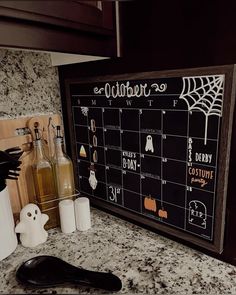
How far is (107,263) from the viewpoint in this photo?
0.64m

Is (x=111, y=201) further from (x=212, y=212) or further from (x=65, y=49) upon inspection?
(x=65, y=49)

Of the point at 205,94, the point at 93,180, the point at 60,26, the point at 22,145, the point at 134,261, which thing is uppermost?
the point at 60,26

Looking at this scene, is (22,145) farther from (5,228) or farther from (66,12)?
(66,12)

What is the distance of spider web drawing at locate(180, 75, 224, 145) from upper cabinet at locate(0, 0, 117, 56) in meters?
0.24

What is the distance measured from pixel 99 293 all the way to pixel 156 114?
45 cm

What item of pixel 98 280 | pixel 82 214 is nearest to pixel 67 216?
pixel 82 214

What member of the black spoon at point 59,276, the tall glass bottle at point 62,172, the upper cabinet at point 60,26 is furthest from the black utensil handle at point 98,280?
the upper cabinet at point 60,26

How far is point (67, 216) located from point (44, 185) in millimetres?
130

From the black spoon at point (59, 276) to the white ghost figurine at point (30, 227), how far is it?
8cm

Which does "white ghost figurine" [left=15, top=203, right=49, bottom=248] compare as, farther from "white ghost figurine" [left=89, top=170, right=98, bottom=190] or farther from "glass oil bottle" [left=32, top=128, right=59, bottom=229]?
"white ghost figurine" [left=89, top=170, right=98, bottom=190]

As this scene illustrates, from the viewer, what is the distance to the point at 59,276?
579 millimetres

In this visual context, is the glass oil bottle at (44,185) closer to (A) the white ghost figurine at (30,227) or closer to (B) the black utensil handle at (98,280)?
(A) the white ghost figurine at (30,227)

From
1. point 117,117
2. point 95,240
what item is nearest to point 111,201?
point 95,240

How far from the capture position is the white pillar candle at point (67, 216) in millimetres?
762
